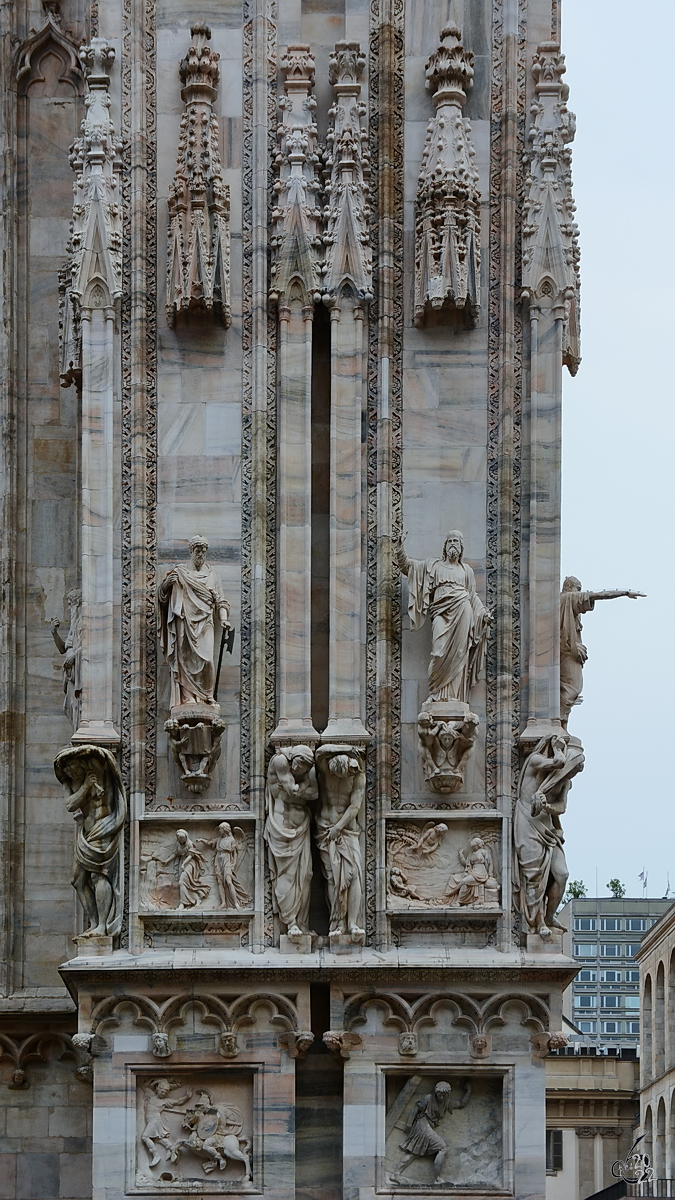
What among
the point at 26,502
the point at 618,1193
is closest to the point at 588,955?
the point at 618,1193

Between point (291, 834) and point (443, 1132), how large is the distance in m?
3.11

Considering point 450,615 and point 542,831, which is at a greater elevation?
point 450,615

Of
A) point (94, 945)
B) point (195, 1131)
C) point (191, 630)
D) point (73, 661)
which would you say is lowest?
point (195, 1131)

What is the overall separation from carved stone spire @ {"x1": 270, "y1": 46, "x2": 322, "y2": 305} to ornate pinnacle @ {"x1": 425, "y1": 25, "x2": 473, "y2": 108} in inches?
48.2

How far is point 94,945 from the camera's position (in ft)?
86.1

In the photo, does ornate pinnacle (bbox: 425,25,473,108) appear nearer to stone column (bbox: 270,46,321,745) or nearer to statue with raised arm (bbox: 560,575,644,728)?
stone column (bbox: 270,46,321,745)

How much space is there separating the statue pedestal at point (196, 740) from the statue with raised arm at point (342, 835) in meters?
1.02

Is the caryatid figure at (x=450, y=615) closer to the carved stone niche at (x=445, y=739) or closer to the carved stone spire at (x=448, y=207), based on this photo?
the carved stone niche at (x=445, y=739)

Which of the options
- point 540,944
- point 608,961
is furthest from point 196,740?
point 608,961

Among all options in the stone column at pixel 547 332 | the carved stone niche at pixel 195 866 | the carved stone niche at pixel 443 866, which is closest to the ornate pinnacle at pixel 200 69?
the stone column at pixel 547 332

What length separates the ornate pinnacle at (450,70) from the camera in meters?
27.5

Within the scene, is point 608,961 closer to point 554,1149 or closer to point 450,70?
point 554,1149

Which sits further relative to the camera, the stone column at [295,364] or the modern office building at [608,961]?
the modern office building at [608,961]

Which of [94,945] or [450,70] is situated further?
[450,70]
